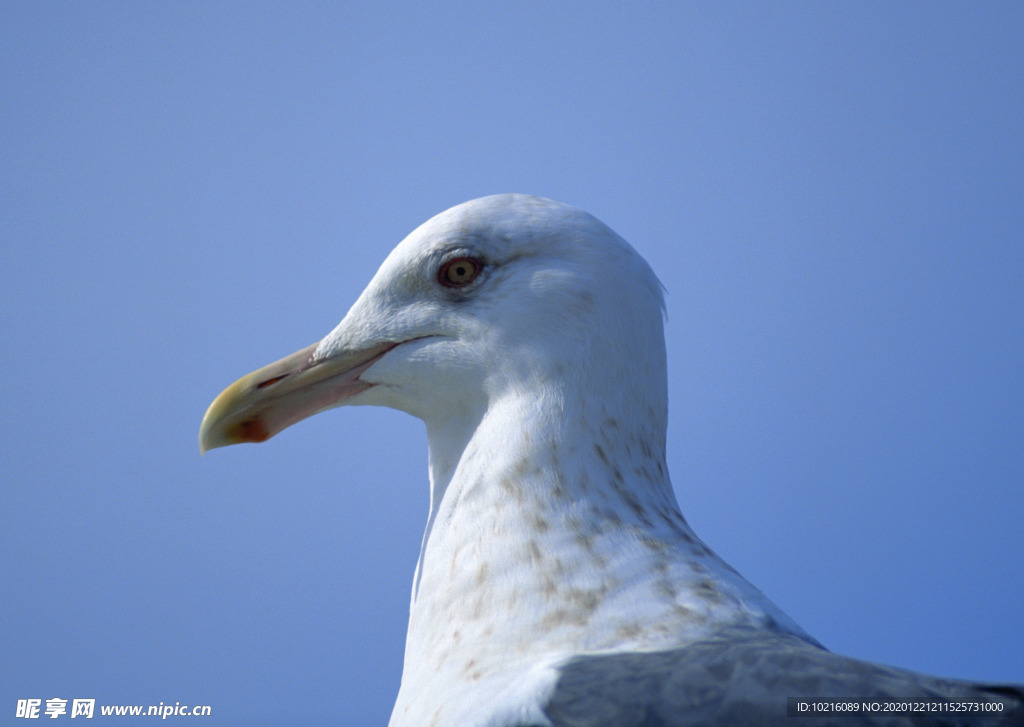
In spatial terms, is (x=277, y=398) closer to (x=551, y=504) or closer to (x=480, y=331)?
(x=480, y=331)

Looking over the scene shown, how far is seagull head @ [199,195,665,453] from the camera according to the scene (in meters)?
2.16

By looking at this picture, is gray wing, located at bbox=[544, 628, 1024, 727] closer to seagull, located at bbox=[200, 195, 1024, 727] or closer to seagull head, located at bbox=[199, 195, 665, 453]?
seagull, located at bbox=[200, 195, 1024, 727]

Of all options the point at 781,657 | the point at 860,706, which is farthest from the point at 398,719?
the point at 860,706

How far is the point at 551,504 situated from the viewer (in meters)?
1.97

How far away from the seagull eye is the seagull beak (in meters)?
0.36

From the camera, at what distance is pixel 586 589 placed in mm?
1812

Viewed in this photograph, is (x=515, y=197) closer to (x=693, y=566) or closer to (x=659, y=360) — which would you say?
(x=659, y=360)

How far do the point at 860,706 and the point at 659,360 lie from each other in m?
1.06

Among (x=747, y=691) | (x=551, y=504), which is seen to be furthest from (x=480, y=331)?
(x=747, y=691)

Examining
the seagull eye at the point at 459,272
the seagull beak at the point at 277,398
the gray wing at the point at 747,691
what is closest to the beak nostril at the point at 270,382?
the seagull beak at the point at 277,398

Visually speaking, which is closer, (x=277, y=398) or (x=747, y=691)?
(x=747, y=691)

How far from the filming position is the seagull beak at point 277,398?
2445mm

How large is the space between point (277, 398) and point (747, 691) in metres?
1.57

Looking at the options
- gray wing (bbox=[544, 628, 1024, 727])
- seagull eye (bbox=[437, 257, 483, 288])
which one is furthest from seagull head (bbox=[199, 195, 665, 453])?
gray wing (bbox=[544, 628, 1024, 727])
